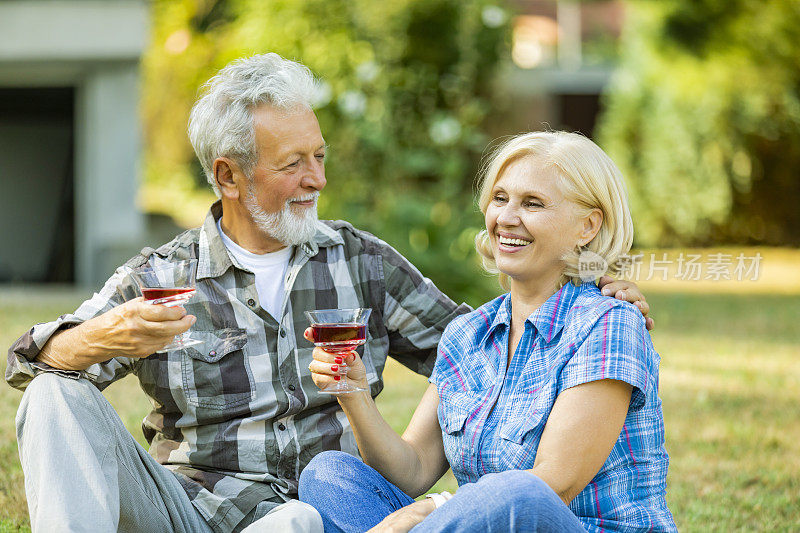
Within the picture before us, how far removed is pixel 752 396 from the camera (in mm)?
6527

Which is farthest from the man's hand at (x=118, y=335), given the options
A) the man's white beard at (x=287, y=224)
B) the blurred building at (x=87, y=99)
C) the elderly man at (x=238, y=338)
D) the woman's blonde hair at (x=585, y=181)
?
the blurred building at (x=87, y=99)

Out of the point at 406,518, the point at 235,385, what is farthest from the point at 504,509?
the point at 235,385

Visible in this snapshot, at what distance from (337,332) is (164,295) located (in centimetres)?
50

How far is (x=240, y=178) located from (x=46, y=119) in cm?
1188

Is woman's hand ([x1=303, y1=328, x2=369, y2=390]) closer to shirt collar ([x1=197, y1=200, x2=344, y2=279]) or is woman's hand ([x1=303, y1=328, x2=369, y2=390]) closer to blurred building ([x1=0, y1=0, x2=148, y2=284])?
shirt collar ([x1=197, y1=200, x2=344, y2=279])

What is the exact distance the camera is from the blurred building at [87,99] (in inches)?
445

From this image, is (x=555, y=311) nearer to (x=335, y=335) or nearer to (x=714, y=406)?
(x=335, y=335)

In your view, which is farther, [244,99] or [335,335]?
[244,99]

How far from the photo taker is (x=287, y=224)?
10.8ft


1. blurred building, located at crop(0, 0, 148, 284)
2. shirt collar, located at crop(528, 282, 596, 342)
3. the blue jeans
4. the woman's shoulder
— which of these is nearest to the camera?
the blue jeans

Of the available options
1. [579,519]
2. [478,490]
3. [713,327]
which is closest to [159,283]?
[478,490]

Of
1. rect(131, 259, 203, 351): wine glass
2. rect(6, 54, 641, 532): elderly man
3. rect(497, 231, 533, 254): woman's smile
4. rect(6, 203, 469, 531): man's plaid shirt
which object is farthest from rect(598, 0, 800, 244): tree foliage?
rect(131, 259, 203, 351): wine glass

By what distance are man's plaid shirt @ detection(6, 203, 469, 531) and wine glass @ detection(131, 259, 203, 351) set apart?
0.22 m

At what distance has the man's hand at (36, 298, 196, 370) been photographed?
2.69 metres
